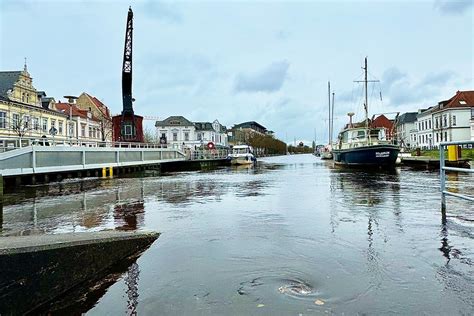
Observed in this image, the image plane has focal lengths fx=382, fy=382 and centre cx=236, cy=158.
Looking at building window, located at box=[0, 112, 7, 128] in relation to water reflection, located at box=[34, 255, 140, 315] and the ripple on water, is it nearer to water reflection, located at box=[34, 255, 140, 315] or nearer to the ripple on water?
water reflection, located at box=[34, 255, 140, 315]

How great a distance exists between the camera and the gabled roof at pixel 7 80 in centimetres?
4019

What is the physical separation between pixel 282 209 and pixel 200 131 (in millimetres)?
86943

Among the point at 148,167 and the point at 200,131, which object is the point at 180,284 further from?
the point at 200,131

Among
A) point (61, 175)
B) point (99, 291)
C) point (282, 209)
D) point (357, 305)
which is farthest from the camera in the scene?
point (61, 175)

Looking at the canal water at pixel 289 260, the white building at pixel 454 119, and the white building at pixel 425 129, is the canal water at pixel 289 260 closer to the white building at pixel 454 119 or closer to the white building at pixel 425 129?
the white building at pixel 454 119

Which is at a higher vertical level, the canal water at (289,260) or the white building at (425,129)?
the white building at (425,129)

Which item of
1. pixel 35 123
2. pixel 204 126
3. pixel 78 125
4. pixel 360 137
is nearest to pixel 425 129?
pixel 360 137

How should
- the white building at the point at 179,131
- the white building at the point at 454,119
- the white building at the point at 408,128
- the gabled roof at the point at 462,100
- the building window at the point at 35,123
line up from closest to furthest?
the building window at the point at 35,123
the white building at the point at 454,119
the gabled roof at the point at 462,100
the white building at the point at 408,128
the white building at the point at 179,131

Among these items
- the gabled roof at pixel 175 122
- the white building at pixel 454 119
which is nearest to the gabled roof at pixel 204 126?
the gabled roof at pixel 175 122

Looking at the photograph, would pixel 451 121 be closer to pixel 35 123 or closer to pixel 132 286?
pixel 35 123

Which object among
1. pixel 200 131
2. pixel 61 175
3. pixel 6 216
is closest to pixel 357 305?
pixel 6 216

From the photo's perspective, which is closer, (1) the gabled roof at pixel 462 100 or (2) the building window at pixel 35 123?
(2) the building window at pixel 35 123

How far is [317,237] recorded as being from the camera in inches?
215

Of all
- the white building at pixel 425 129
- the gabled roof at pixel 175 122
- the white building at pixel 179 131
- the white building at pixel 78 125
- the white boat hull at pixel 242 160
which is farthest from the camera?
the gabled roof at pixel 175 122
